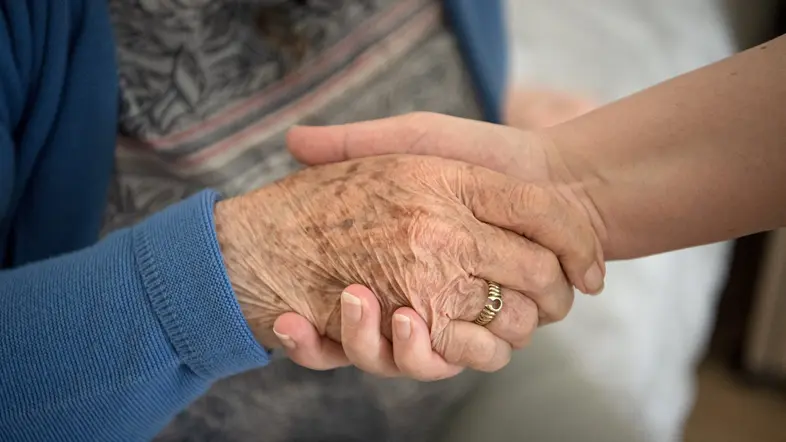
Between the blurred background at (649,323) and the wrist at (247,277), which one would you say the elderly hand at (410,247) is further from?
the blurred background at (649,323)

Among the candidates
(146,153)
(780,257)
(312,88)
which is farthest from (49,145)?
(780,257)

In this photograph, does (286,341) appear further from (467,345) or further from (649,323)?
(649,323)

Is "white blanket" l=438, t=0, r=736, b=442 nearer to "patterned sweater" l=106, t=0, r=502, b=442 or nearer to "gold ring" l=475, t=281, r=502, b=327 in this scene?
"patterned sweater" l=106, t=0, r=502, b=442

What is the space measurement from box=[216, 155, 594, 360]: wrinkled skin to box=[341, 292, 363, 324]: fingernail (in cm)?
3

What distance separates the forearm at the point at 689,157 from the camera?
0.66m

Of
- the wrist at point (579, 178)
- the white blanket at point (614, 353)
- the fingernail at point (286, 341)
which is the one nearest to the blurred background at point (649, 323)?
the white blanket at point (614, 353)

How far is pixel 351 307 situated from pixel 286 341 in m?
0.08

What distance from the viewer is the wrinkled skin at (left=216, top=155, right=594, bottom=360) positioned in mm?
658

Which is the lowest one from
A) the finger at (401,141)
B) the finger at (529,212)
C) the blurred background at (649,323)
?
the blurred background at (649,323)

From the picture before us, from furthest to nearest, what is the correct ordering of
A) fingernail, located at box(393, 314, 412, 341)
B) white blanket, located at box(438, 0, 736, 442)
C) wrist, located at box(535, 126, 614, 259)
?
white blanket, located at box(438, 0, 736, 442)
wrist, located at box(535, 126, 614, 259)
fingernail, located at box(393, 314, 412, 341)

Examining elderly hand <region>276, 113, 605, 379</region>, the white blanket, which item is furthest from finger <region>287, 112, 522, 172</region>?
the white blanket

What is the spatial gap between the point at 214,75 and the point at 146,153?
0.11 m

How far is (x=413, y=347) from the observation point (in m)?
0.64

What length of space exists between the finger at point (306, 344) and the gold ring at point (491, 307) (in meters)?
0.12
